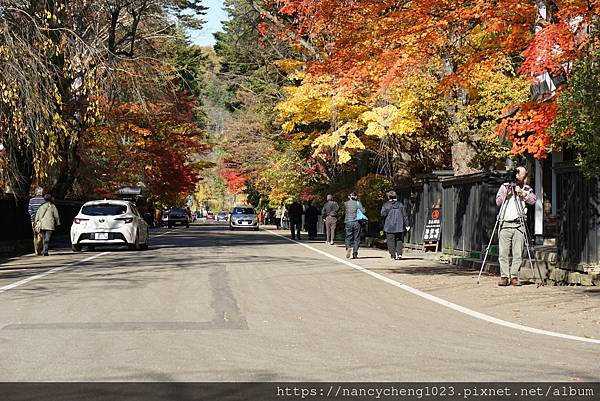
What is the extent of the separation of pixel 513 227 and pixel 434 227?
11.4 m

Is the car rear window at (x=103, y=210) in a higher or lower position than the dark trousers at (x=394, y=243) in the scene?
higher

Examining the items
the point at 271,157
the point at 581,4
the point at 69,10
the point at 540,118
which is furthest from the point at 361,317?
the point at 271,157

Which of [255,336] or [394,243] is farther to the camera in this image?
[394,243]

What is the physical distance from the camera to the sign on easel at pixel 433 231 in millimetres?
27500

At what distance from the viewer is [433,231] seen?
2764cm

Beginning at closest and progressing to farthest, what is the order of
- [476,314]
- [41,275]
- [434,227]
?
[476,314] < [41,275] < [434,227]

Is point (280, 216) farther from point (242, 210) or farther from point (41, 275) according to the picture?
point (41, 275)

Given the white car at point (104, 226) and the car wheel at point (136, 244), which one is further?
the car wheel at point (136, 244)

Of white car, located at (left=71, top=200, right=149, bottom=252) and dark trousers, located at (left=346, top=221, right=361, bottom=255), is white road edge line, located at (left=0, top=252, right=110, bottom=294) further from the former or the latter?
dark trousers, located at (left=346, top=221, right=361, bottom=255)

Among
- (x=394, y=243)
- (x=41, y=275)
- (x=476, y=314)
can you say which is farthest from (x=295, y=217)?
(x=476, y=314)

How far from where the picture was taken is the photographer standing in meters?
16.1

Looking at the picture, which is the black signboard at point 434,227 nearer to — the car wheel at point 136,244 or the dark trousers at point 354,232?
the dark trousers at point 354,232

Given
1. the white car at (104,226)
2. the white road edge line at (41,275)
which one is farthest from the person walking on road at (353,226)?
the white car at (104,226)

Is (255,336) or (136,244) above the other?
(136,244)
